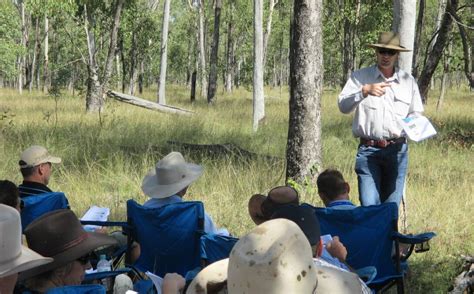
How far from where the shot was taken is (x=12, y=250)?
96.7 inches

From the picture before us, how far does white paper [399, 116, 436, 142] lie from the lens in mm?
5207

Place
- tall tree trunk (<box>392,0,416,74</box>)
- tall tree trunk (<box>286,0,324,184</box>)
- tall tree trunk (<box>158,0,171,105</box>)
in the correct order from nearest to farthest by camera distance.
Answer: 1. tall tree trunk (<box>392,0,416,74</box>)
2. tall tree trunk (<box>286,0,324,184</box>)
3. tall tree trunk (<box>158,0,171,105</box>)

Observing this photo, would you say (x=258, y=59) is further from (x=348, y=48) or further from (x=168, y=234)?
(x=348, y=48)

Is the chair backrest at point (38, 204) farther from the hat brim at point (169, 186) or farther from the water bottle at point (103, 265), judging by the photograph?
the water bottle at point (103, 265)

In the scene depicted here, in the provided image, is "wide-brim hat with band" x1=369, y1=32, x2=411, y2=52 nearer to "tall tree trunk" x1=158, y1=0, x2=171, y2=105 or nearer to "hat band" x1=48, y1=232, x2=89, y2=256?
"hat band" x1=48, y1=232, x2=89, y2=256

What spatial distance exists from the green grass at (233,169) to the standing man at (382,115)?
0.81m

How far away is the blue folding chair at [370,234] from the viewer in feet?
14.0

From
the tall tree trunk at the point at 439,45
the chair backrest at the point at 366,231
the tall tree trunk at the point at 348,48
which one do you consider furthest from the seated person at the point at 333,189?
the tall tree trunk at the point at 348,48

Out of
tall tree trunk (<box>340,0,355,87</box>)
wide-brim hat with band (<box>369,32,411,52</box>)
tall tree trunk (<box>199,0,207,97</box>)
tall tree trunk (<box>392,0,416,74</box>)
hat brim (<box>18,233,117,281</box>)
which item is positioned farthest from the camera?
tall tree trunk (<box>199,0,207,97</box>)

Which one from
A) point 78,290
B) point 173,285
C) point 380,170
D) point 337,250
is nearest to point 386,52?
point 380,170

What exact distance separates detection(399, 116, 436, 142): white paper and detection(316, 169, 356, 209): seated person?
1.01 meters

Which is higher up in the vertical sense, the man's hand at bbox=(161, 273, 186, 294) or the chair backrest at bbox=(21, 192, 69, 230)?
the man's hand at bbox=(161, 273, 186, 294)

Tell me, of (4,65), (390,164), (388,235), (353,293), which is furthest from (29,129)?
(4,65)

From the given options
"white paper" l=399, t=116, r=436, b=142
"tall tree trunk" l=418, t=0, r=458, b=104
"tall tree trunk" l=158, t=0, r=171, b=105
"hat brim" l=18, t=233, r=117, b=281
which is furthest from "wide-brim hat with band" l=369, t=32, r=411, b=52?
"tall tree trunk" l=158, t=0, r=171, b=105
